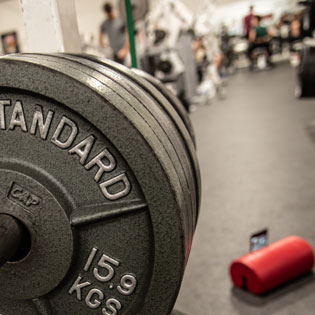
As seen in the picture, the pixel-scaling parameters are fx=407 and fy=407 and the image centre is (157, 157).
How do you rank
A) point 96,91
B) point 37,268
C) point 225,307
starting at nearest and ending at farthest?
point 96,91 → point 37,268 → point 225,307

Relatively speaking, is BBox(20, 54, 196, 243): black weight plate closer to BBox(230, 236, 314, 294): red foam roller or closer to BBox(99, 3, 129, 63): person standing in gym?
BBox(230, 236, 314, 294): red foam roller

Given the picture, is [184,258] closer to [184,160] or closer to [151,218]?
[151,218]

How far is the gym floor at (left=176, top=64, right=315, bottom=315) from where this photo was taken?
143 centimetres

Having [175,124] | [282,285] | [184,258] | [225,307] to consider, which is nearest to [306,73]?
[282,285]

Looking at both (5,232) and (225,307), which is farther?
(225,307)

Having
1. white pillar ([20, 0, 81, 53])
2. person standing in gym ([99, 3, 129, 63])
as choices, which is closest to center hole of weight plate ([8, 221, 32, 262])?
white pillar ([20, 0, 81, 53])

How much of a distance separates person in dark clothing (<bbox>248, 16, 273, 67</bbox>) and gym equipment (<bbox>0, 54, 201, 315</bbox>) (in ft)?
15.6

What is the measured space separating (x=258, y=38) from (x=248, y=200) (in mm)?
5833

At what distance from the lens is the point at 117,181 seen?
714mm

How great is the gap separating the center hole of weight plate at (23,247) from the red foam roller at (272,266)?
0.88 meters

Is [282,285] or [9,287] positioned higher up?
[9,287]

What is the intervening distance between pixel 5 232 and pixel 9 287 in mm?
154

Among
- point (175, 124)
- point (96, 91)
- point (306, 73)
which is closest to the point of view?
point (96, 91)

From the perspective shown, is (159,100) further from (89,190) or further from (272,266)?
(272,266)
